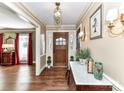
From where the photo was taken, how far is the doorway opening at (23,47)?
388 inches

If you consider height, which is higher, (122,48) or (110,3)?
(110,3)

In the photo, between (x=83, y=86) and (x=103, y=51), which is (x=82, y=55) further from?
(x=83, y=86)

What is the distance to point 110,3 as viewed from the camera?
228 centimetres

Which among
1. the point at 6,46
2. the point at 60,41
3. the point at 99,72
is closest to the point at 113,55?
the point at 99,72

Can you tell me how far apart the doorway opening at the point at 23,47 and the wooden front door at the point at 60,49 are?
2457mm

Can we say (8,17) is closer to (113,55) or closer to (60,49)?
(60,49)

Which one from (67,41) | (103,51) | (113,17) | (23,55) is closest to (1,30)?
(23,55)

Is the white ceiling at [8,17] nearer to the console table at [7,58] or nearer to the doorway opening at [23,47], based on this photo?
the console table at [7,58]

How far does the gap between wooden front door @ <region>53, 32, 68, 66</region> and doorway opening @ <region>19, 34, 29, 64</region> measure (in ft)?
8.06

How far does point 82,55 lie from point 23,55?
21.0ft

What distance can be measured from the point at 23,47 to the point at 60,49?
2.84 metres

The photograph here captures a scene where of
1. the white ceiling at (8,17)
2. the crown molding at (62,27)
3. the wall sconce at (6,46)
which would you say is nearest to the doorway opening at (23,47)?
the wall sconce at (6,46)

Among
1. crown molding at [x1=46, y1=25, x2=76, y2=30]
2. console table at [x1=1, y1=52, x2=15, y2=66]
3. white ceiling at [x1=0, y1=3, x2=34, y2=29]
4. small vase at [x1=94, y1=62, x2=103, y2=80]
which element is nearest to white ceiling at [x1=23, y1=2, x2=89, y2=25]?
white ceiling at [x1=0, y1=3, x2=34, y2=29]

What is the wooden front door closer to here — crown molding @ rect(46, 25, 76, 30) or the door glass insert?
the door glass insert
